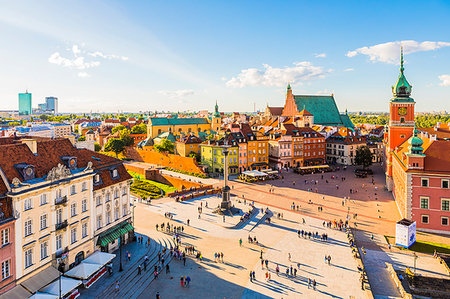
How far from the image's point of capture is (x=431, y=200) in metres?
41.3

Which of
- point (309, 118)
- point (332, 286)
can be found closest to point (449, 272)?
point (332, 286)

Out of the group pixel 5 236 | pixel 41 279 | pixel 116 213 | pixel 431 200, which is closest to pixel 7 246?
pixel 5 236

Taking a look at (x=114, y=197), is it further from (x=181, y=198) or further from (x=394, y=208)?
(x=394, y=208)

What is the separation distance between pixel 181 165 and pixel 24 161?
57.1m

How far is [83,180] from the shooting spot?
30.3 metres

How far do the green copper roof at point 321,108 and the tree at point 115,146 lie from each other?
6779 cm

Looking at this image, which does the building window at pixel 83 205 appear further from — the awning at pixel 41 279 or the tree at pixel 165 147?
the tree at pixel 165 147

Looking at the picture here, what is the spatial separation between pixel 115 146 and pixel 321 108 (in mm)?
79464

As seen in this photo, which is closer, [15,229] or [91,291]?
[15,229]

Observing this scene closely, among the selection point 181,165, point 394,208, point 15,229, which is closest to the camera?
point 15,229

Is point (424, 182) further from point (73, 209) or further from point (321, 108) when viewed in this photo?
point (321, 108)

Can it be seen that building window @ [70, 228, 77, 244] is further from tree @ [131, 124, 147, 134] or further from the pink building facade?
tree @ [131, 124, 147, 134]

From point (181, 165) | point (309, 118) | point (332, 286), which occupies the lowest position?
point (332, 286)

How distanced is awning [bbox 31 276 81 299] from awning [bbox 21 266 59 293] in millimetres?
423
